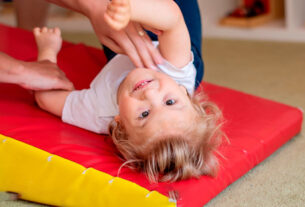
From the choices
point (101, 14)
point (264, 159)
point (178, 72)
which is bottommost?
point (264, 159)

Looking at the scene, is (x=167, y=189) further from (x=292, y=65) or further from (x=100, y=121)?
(x=292, y=65)

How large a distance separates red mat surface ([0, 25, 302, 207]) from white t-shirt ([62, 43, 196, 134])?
0.10 feet

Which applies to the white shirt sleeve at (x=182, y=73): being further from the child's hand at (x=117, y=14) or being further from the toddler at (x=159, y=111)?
the child's hand at (x=117, y=14)

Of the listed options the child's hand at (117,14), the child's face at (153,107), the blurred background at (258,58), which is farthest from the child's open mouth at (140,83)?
the blurred background at (258,58)

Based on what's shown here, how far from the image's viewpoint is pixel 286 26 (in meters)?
2.66

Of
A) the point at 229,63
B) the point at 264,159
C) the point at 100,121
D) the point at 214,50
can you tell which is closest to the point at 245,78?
the point at 229,63

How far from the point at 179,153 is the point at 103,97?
0.39 m

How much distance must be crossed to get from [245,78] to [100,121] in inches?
Answer: 39.4

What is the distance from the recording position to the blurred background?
123cm

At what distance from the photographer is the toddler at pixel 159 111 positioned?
1.13 meters

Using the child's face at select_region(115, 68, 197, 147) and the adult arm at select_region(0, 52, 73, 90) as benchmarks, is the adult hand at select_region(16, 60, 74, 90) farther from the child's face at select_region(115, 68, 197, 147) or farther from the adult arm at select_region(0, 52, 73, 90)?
the child's face at select_region(115, 68, 197, 147)

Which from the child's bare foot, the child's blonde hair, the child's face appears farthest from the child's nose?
the child's bare foot

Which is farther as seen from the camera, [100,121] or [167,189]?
[100,121]

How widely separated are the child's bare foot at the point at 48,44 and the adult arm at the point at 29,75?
110 mm
